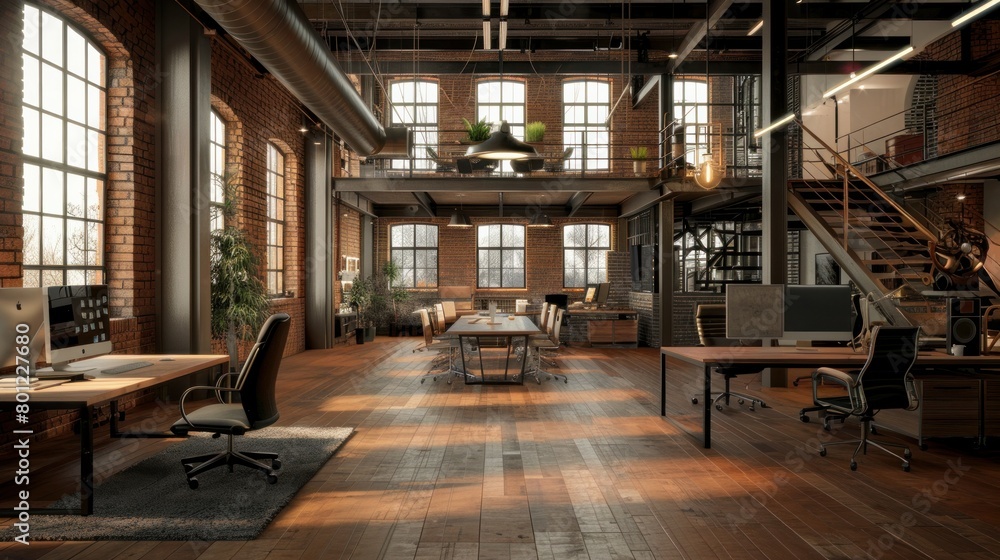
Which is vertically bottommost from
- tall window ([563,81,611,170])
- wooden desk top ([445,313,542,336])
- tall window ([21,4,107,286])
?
wooden desk top ([445,313,542,336])

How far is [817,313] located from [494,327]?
3.89 m

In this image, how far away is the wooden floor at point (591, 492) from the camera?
2.97 metres

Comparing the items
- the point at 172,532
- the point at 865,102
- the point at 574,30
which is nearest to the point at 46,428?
the point at 172,532

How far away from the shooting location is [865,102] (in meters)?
13.9

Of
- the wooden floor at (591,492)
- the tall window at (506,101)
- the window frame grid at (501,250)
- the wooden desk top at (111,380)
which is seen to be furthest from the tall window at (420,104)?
the wooden desk top at (111,380)

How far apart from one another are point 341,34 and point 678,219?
7.16m

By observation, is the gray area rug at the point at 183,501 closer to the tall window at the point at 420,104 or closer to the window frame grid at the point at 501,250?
the window frame grid at the point at 501,250

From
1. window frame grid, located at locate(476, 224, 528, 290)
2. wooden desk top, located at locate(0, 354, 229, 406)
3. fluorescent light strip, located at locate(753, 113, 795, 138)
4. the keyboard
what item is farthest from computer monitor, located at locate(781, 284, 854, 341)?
window frame grid, located at locate(476, 224, 528, 290)

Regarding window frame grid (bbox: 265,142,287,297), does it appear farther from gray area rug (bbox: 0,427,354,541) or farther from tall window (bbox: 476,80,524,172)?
gray area rug (bbox: 0,427,354,541)

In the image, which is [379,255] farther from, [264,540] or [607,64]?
[264,540]

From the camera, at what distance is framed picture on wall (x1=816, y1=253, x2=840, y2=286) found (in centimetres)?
1244

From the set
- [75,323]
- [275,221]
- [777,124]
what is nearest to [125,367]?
[75,323]

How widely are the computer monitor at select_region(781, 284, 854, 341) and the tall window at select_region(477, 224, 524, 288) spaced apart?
10158 millimetres

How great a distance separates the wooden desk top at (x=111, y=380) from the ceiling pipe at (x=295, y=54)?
7.04ft
